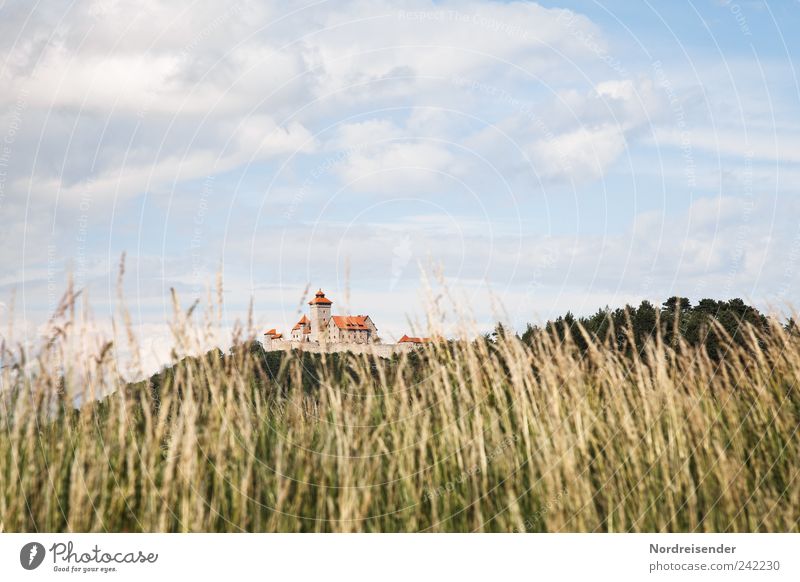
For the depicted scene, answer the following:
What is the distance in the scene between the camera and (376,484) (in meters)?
5.75

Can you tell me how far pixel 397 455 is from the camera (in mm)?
5992

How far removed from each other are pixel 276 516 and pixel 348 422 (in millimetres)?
926

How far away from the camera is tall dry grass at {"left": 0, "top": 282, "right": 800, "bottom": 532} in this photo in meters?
5.56
